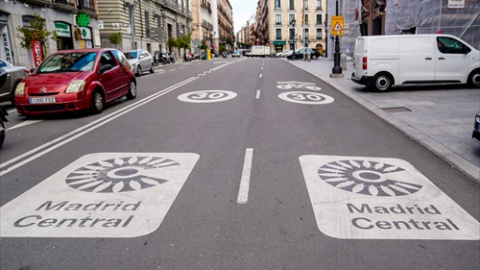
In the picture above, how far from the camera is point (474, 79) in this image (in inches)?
520

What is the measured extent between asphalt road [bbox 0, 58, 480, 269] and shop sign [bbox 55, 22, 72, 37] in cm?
2460

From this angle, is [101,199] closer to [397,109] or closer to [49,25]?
[397,109]

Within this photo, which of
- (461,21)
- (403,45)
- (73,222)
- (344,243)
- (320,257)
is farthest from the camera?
(461,21)

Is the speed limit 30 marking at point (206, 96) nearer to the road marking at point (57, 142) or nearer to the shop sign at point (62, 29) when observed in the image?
the road marking at point (57, 142)

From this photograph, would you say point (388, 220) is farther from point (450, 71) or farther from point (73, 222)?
point (450, 71)

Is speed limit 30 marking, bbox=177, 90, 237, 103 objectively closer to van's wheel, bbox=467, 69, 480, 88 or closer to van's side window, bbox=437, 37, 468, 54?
van's side window, bbox=437, 37, 468, 54

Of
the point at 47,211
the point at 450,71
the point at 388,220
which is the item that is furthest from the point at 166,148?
the point at 450,71

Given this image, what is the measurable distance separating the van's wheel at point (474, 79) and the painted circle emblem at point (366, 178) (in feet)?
32.8

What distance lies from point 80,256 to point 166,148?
3.27 meters

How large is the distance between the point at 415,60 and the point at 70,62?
10.6 metres

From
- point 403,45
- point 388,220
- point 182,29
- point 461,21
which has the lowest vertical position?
point 388,220

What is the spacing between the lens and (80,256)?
120 inches

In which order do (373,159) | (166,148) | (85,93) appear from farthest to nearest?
(85,93) → (166,148) → (373,159)

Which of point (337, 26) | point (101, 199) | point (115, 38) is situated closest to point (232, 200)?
point (101, 199)
